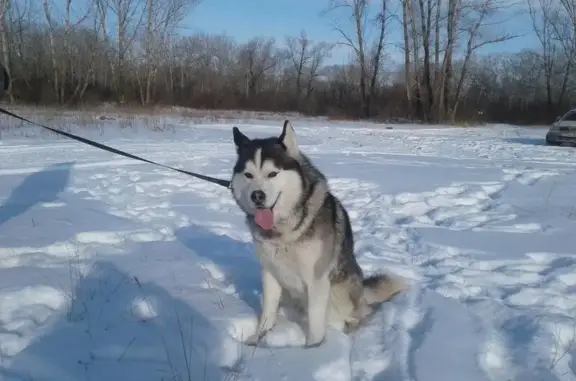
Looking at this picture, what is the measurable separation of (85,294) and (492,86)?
2910 inches

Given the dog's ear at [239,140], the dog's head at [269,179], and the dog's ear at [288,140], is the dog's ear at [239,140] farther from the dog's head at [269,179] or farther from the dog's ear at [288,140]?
the dog's ear at [288,140]

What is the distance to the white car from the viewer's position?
1912 centimetres

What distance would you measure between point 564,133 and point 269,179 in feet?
64.7

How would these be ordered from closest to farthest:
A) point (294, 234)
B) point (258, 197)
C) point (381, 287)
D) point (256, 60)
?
point (258, 197) → point (294, 234) → point (381, 287) → point (256, 60)

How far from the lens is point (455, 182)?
29.9 ft

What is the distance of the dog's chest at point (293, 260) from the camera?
3.20 metres

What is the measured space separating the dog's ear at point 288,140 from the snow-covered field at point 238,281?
126 cm

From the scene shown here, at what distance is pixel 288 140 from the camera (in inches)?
131

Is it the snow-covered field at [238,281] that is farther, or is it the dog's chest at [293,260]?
the dog's chest at [293,260]

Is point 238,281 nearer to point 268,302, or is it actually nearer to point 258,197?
point 268,302

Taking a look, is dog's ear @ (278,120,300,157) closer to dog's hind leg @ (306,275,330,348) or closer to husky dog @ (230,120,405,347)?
husky dog @ (230,120,405,347)

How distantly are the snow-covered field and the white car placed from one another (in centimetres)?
1152

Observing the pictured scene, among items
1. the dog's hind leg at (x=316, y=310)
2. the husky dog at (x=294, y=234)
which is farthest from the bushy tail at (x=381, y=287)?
the dog's hind leg at (x=316, y=310)

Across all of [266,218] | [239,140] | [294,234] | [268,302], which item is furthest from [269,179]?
[268,302]
